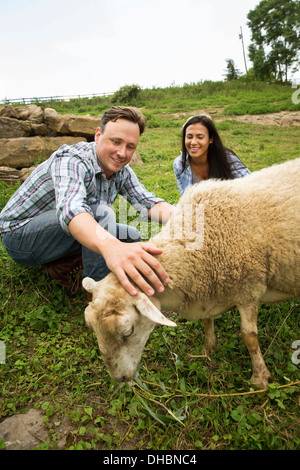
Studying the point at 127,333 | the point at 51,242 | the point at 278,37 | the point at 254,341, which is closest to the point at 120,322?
the point at 127,333

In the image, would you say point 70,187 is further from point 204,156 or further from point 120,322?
point 204,156

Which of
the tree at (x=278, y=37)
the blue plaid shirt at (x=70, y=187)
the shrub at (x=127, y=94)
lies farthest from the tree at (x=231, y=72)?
the blue plaid shirt at (x=70, y=187)

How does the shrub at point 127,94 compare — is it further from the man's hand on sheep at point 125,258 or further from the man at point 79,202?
the man's hand on sheep at point 125,258

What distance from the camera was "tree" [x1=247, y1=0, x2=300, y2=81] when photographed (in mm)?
26125

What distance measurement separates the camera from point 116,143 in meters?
2.19

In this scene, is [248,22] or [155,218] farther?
[248,22]

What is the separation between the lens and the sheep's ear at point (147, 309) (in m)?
1.44

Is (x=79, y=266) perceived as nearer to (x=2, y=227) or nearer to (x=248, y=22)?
(x=2, y=227)

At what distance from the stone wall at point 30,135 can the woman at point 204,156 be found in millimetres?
3445

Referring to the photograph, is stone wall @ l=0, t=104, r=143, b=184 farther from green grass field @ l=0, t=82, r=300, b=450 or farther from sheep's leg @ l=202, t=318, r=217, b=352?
sheep's leg @ l=202, t=318, r=217, b=352
